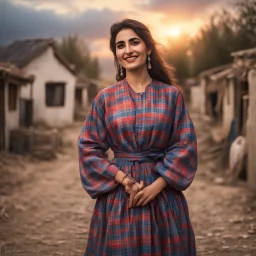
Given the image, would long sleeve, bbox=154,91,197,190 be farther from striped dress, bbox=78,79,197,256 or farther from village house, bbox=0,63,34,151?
village house, bbox=0,63,34,151

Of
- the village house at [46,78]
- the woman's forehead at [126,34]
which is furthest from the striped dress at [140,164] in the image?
the village house at [46,78]

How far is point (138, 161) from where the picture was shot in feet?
8.27

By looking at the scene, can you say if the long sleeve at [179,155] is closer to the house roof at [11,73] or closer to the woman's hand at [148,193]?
the woman's hand at [148,193]

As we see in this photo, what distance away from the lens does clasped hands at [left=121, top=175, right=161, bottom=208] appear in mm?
2406

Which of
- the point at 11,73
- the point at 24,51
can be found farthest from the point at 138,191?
the point at 24,51

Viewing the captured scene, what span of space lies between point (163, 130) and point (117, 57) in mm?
562

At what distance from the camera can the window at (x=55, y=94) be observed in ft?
64.0

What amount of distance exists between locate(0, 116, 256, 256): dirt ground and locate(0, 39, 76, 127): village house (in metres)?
8.67

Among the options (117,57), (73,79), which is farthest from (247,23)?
(117,57)

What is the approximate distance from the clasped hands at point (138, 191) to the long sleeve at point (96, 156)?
0.31ft

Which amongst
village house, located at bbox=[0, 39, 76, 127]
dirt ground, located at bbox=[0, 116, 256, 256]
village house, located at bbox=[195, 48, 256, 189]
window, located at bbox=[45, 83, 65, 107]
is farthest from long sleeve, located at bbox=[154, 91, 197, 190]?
window, located at bbox=[45, 83, 65, 107]

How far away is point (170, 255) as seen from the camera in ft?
8.02

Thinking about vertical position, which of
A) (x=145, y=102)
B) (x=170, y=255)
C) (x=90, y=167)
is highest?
(x=145, y=102)

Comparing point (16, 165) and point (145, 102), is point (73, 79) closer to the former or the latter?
point (16, 165)
